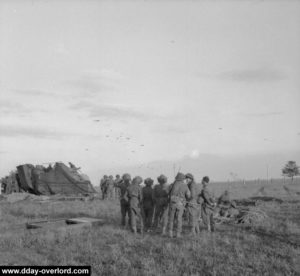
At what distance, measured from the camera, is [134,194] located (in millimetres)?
15250

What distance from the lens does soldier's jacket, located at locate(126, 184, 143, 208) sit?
50.0 ft

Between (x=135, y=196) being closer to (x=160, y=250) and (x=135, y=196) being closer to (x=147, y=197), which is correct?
(x=147, y=197)

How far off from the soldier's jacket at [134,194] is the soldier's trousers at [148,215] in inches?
43.1

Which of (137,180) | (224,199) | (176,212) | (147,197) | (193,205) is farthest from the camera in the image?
(224,199)

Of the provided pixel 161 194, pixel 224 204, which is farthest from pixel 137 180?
pixel 224 204

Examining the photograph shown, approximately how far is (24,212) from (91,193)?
10.1m

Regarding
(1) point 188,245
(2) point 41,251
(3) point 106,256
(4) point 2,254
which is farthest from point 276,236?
(4) point 2,254

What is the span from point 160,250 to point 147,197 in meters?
4.62

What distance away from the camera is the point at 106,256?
36.0 ft

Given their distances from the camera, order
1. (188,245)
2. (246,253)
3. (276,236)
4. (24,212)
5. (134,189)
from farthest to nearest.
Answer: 1. (24,212)
2. (134,189)
3. (276,236)
4. (188,245)
5. (246,253)

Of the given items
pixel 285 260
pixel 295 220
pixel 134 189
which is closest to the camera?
pixel 285 260

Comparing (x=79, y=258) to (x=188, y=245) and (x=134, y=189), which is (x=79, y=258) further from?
(x=134, y=189)

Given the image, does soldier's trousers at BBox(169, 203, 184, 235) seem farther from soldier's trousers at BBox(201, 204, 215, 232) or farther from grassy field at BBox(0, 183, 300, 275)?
soldier's trousers at BBox(201, 204, 215, 232)

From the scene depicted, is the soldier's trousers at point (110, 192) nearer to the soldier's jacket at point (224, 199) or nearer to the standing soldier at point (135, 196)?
the soldier's jacket at point (224, 199)
